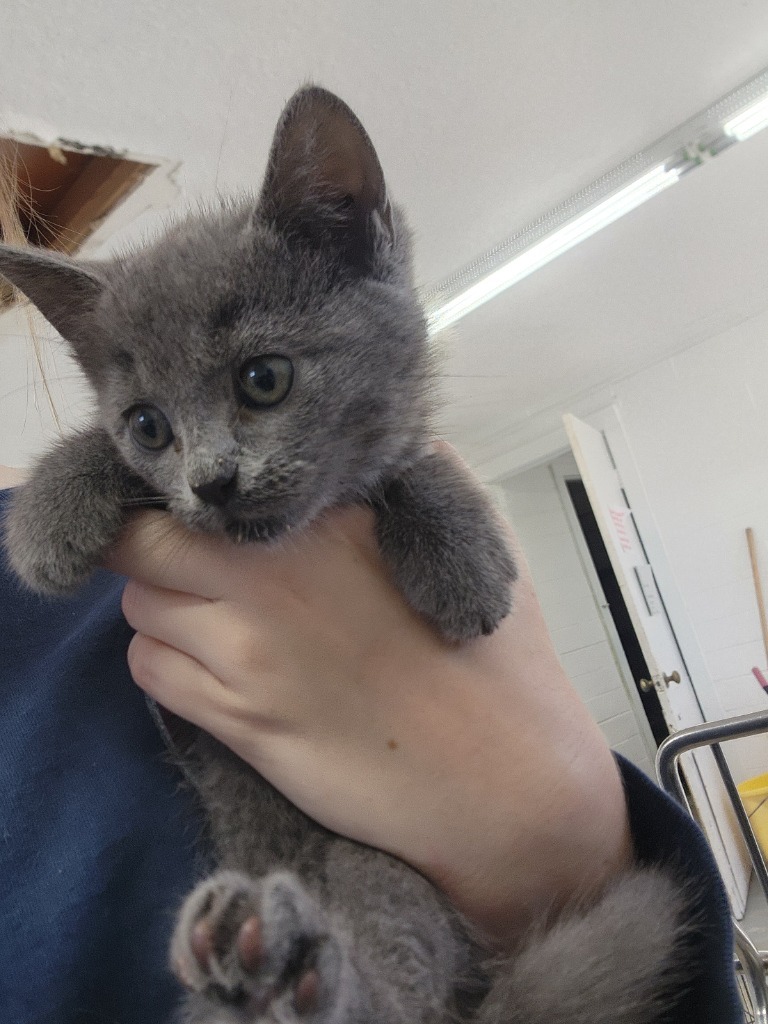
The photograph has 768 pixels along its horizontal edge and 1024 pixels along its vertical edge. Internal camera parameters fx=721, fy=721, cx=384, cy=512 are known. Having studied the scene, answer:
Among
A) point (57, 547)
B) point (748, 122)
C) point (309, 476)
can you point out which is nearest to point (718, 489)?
point (748, 122)

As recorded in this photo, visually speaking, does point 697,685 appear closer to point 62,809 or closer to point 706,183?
point 706,183

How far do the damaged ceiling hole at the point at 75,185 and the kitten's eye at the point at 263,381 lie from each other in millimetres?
1670

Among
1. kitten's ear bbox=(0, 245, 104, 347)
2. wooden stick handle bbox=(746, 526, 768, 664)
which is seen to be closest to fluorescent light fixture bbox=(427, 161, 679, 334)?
wooden stick handle bbox=(746, 526, 768, 664)

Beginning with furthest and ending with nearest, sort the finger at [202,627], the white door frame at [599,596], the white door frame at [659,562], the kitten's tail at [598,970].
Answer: the white door frame at [599,596], the white door frame at [659,562], the finger at [202,627], the kitten's tail at [598,970]

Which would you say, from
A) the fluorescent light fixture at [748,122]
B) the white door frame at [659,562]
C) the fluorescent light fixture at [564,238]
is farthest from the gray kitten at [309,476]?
the white door frame at [659,562]

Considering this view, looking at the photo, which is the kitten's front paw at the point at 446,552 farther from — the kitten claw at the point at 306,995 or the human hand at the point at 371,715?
the kitten claw at the point at 306,995

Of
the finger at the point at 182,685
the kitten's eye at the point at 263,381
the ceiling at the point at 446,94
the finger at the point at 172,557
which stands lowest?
the finger at the point at 182,685

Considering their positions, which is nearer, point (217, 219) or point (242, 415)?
point (242, 415)

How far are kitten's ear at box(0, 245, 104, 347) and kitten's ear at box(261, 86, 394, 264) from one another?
26 cm

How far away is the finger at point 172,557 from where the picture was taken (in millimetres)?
874

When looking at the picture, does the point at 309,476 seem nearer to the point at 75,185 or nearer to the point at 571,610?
the point at 75,185

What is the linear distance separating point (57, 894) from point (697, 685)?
4610mm

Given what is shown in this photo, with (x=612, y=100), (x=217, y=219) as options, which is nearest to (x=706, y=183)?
(x=612, y=100)

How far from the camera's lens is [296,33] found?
207 cm
